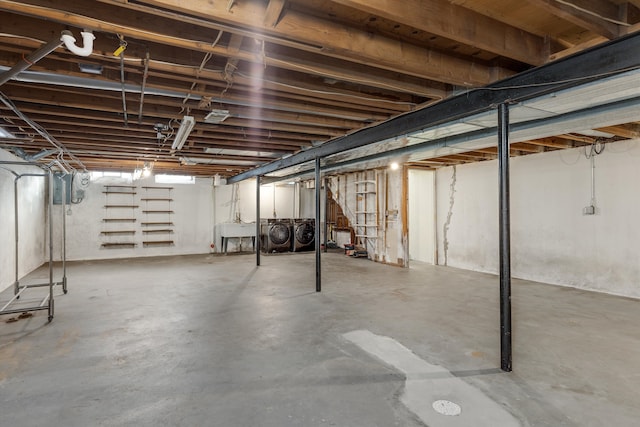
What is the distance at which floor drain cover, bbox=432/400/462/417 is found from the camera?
2.05m

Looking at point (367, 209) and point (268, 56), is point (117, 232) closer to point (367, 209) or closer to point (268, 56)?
point (367, 209)

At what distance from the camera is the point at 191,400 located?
7.16 feet

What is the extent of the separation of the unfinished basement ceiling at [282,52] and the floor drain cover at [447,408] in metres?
2.25

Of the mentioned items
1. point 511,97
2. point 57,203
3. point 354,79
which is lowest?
point 57,203

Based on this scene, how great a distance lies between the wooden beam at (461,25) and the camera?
1.77m

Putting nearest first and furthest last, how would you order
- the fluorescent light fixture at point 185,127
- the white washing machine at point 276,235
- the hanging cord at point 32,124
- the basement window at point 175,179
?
1. the hanging cord at point 32,124
2. the fluorescent light fixture at point 185,127
3. the basement window at point 175,179
4. the white washing machine at point 276,235

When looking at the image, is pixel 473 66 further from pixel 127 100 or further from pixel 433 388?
pixel 127 100

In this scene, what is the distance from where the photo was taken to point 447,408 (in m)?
2.09

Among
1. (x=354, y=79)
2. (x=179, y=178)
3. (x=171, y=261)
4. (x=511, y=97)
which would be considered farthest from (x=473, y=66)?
(x=179, y=178)

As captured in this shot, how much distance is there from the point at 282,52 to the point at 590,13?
1.78 meters

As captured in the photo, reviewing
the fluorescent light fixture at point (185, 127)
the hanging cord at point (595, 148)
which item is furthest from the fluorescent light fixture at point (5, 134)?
the hanging cord at point (595, 148)

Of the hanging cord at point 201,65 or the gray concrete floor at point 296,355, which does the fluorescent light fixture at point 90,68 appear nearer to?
the hanging cord at point 201,65

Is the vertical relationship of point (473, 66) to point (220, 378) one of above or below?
above

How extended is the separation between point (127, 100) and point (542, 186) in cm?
623
